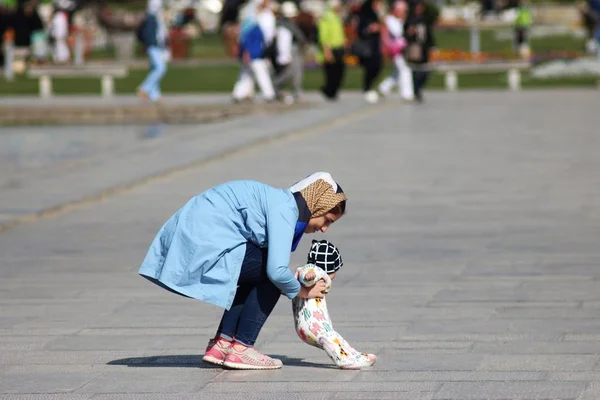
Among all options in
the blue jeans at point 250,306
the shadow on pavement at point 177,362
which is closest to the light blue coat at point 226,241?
the blue jeans at point 250,306

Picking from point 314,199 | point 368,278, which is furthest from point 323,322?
point 368,278

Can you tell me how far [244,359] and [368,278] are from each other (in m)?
2.59

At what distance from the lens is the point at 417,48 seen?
78.0ft

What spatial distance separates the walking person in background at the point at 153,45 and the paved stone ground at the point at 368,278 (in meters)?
7.00

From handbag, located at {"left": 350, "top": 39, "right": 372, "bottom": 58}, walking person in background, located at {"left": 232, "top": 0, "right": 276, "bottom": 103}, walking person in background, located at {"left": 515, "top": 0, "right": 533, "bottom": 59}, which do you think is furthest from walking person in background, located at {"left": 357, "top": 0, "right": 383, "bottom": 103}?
walking person in background, located at {"left": 515, "top": 0, "right": 533, "bottom": 59}

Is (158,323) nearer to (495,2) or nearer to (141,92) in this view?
(141,92)

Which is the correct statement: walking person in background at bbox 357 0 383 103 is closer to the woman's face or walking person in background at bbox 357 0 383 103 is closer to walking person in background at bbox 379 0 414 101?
walking person in background at bbox 379 0 414 101

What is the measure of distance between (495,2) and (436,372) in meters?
52.1

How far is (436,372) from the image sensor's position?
20.5 ft

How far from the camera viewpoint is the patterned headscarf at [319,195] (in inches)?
237

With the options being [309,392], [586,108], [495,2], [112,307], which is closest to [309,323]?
[309,392]

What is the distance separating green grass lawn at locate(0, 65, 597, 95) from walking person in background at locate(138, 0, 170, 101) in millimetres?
3615

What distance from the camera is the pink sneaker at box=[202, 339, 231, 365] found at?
6355 millimetres

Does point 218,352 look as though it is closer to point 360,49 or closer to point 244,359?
point 244,359
